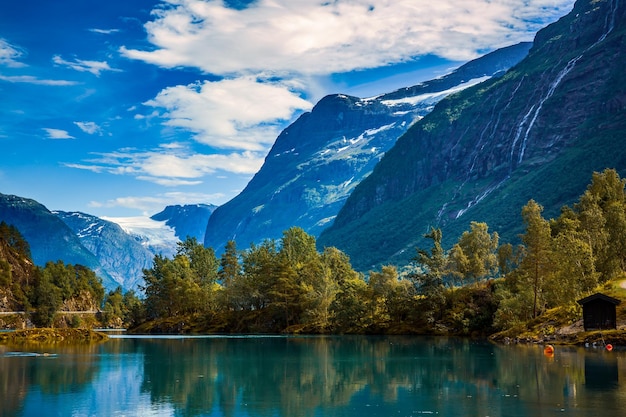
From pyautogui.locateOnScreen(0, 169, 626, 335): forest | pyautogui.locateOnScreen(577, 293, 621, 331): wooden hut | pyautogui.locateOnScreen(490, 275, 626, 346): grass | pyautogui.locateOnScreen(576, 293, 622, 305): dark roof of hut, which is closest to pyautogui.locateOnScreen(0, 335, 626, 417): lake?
pyautogui.locateOnScreen(490, 275, 626, 346): grass

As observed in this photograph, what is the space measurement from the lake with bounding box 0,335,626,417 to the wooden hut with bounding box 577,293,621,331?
9.96 meters

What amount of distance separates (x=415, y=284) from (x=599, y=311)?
5323 centimetres

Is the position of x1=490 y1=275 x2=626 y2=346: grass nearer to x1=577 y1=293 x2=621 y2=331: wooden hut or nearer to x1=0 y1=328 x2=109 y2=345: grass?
x1=577 y1=293 x2=621 y2=331: wooden hut

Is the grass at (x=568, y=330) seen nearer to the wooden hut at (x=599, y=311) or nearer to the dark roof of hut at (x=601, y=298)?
the wooden hut at (x=599, y=311)

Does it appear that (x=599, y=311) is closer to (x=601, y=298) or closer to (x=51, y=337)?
(x=601, y=298)

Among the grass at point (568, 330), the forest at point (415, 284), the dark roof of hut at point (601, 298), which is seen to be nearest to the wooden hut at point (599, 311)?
the dark roof of hut at point (601, 298)

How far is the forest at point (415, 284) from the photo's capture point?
106m

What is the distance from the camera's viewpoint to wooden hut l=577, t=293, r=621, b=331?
8397cm

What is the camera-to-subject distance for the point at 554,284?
333 ft

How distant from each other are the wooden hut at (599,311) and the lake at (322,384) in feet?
32.7

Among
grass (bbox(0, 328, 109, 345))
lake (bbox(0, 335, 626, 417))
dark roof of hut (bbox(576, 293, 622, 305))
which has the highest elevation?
dark roof of hut (bbox(576, 293, 622, 305))

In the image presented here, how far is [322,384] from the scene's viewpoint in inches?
2029

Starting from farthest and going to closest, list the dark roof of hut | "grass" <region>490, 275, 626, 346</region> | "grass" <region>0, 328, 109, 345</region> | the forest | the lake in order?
"grass" <region>0, 328, 109, 345</region>
the forest
the dark roof of hut
"grass" <region>490, 275, 626, 346</region>
the lake

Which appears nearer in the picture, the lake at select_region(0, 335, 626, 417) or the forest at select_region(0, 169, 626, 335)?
the lake at select_region(0, 335, 626, 417)
